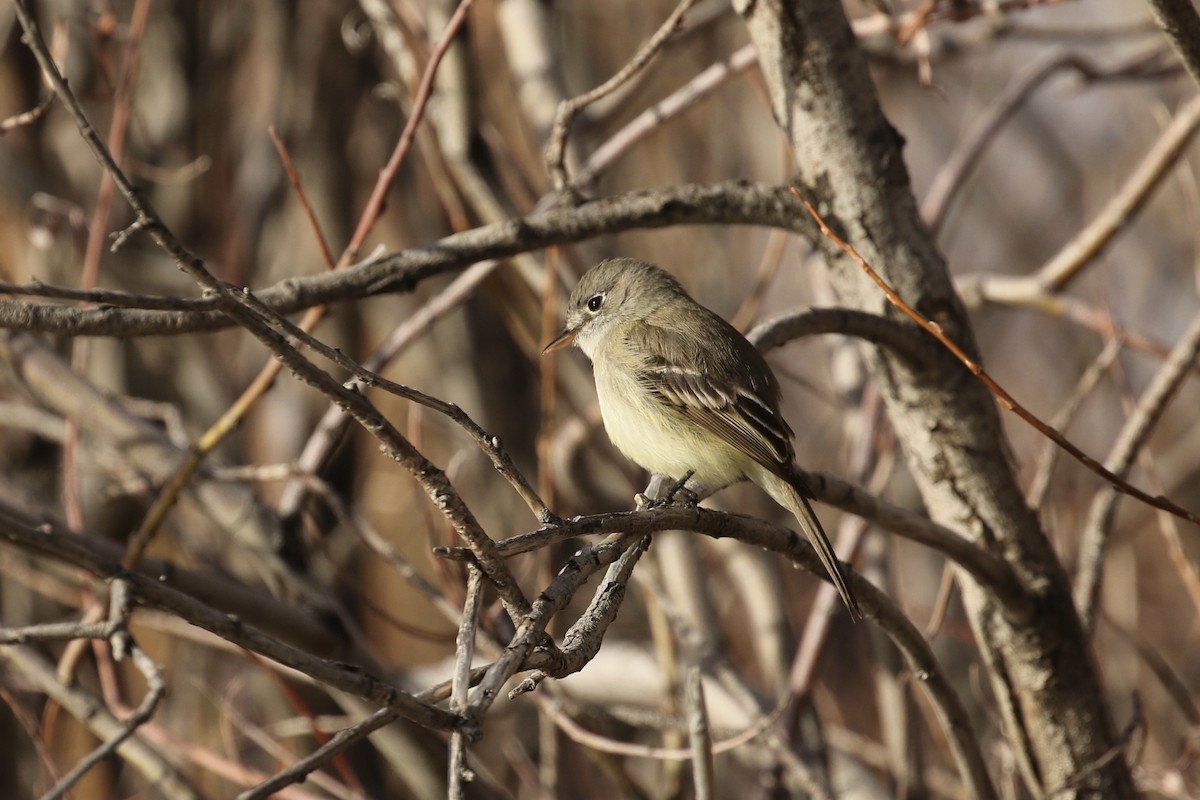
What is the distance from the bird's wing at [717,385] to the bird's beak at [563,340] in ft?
0.80

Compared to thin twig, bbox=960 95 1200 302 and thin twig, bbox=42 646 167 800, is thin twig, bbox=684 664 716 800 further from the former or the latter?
thin twig, bbox=960 95 1200 302

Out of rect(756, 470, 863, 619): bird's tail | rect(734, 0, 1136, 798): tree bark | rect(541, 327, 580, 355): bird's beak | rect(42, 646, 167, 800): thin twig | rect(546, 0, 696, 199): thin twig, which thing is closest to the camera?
rect(42, 646, 167, 800): thin twig

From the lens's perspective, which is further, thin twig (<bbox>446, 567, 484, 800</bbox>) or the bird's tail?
the bird's tail

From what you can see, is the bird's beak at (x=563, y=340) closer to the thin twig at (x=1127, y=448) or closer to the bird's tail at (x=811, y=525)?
the bird's tail at (x=811, y=525)

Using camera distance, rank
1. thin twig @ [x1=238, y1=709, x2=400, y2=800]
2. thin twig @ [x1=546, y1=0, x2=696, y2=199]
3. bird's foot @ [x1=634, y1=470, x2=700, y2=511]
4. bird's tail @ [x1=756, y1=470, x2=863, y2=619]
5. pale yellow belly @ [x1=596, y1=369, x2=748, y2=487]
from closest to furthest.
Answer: thin twig @ [x1=238, y1=709, x2=400, y2=800]
bird's tail @ [x1=756, y1=470, x2=863, y2=619]
thin twig @ [x1=546, y1=0, x2=696, y2=199]
bird's foot @ [x1=634, y1=470, x2=700, y2=511]
pale yellow belly @ [x1=596, y1=369, x2=748, y2=487]

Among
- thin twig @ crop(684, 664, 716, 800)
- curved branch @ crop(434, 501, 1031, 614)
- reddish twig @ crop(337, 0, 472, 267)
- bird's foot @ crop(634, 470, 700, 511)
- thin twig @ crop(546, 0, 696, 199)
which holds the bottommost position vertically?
thin twig @ crop(684, 664, 716, 800)

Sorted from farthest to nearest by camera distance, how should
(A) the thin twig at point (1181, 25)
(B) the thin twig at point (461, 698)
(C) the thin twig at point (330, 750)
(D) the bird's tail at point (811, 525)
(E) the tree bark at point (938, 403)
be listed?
(E) the tree bark at point (938, 403), (D) the bird's tail at point (811, 525), (A) the thin twig at point (1181, 25), (C) the thin twig at point (330, 750), (B) the thin twig at point (461, 698)

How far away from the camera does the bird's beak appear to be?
3420 mm

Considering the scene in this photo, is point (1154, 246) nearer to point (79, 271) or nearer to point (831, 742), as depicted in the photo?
point (831, 742)

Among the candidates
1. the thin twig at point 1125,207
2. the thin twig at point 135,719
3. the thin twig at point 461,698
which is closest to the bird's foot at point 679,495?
the thin twig at point 1125,207

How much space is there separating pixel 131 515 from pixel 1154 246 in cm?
538

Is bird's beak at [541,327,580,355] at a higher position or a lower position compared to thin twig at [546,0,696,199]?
higher

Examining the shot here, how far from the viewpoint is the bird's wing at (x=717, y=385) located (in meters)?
2.92

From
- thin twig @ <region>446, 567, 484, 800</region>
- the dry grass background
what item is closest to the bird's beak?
the dry grass background
